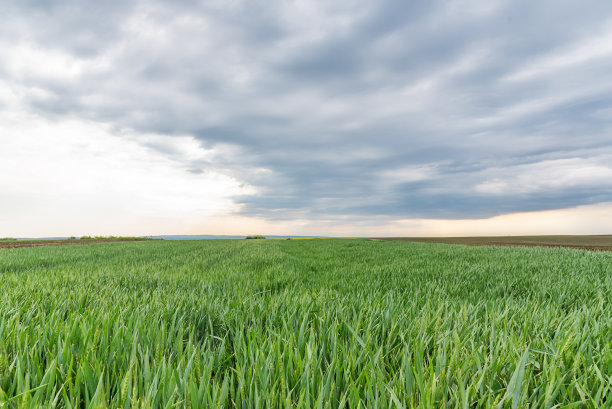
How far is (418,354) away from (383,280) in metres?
3.79

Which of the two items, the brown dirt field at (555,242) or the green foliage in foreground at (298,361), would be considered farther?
the brown dirt field at (555,242)

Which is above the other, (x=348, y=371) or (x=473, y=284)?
(x=348, y=371)

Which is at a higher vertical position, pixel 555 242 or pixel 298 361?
pixel 298 361

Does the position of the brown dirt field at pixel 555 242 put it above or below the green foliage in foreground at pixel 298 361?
below

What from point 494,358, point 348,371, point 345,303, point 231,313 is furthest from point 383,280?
point 348,371

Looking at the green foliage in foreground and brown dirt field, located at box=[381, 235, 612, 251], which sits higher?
the green foliage in foreground

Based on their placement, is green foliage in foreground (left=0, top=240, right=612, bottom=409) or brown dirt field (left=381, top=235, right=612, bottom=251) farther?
brown dirt field (left=381, top=235, right=612, bottom=251)

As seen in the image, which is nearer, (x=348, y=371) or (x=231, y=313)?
(x=348, y=371)

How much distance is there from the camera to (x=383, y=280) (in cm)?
510

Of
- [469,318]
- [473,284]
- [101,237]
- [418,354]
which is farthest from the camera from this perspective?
[101,237]

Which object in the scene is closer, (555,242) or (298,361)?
(298,361)

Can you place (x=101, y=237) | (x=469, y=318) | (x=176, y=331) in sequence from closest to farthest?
(x=176, y=331) → (x=469, y=318) → (x=101, y=237)

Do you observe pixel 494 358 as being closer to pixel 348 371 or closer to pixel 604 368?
pixel 604 368

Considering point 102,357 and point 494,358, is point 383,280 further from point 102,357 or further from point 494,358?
point 102,357
